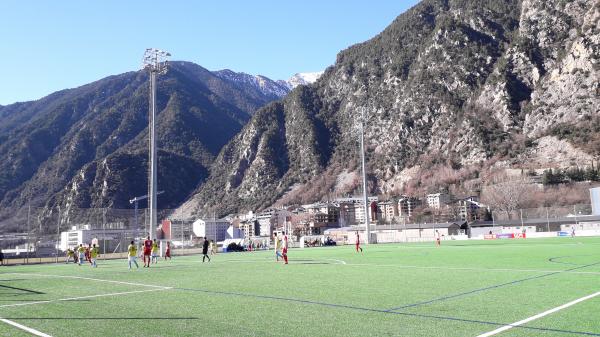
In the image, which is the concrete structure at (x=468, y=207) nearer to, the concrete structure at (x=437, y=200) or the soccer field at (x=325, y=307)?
the concrete structure at (x=437, y=200)

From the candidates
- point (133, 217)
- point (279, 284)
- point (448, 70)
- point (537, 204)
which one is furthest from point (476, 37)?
point (279, 284)

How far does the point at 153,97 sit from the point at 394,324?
39.3 meters

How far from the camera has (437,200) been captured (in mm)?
151125

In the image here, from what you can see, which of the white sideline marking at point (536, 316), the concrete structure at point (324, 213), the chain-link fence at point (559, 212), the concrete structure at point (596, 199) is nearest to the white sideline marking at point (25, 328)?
the white sideline marking at point (536, 316)

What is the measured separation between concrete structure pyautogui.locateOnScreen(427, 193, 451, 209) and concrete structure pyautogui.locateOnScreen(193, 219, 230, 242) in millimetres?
66857

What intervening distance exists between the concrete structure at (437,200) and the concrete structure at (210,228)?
219 feet

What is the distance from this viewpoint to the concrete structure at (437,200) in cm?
14831

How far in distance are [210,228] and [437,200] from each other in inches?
3018

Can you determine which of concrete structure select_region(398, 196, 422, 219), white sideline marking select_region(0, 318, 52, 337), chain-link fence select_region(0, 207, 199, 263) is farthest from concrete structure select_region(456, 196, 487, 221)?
white sideline marking select_region(0, 318, 52, 337)

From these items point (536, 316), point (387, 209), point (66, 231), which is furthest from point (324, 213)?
point (536, 316)

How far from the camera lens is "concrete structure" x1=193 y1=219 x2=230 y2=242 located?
14357 centimetres

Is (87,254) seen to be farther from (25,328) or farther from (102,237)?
(25,328)

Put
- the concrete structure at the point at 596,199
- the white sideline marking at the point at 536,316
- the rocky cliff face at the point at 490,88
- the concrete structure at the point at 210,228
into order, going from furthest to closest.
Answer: the concrete structure at the point at 210,228 < the rocky cliff face at the point at 490,88 < the concrete structure at the point at 596,199 < the white sideline marking at the point at 536,316

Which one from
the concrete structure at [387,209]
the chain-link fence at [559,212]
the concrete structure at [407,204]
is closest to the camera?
the chain-link fence at [559,212]
